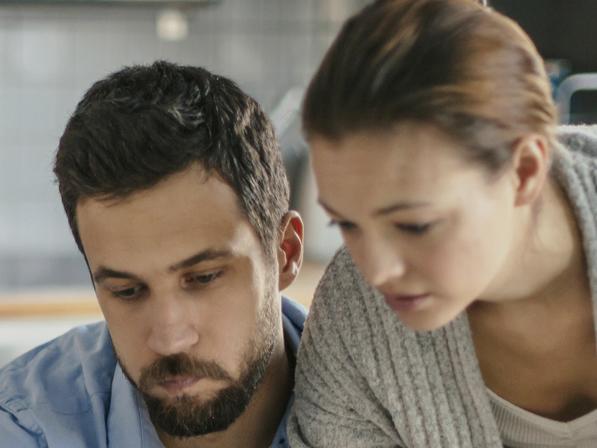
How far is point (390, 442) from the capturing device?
50.5 inches

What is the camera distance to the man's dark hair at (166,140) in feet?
4.07

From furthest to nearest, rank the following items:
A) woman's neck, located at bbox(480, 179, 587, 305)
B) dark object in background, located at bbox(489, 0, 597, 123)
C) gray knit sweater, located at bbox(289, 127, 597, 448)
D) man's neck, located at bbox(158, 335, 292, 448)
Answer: dark object in background, located at bbox(489, 0, 597, 123), man's neck, located at bbox(158, 335, 292, 448), gray knit sweater, located at bbox(289, 127, 597, 448), woman's neck, located at bbox(480, 179, 587, 305)

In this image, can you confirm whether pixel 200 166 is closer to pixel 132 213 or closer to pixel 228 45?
pixel 132 213

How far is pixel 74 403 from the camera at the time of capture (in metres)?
1.34

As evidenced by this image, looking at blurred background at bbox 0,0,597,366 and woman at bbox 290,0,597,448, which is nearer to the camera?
woman at bbox 290,0,597,448

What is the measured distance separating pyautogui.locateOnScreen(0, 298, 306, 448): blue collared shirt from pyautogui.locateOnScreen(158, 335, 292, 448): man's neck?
2cm

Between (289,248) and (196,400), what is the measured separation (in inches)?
10.4

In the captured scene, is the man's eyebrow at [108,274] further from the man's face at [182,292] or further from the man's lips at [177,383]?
the man's lips at [177,383]

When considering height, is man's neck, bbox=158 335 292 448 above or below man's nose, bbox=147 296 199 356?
below

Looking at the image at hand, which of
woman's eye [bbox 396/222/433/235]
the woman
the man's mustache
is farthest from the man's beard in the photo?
woman's eye [bbox 396/222/433/235]

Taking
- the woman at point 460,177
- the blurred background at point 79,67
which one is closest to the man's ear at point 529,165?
the woman at point 460,177

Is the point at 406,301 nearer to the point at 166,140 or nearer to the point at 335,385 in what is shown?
the point at 335,385

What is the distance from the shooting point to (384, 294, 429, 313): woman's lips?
38.3 inches

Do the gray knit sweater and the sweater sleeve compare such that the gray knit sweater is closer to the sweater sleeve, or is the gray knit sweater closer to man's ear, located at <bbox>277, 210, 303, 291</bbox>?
the sweater sleeve
